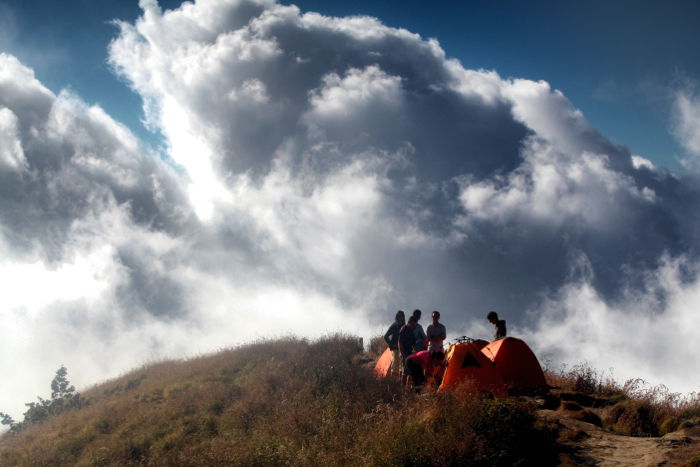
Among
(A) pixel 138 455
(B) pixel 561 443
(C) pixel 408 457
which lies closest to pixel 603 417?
(B) pixel 561 443

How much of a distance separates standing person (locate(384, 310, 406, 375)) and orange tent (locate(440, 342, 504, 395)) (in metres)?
2.51

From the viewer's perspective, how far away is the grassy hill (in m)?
6.22

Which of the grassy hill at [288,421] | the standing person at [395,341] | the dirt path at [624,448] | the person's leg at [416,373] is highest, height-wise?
the standing person at [395,341]

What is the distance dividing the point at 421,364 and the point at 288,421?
351 centimetres

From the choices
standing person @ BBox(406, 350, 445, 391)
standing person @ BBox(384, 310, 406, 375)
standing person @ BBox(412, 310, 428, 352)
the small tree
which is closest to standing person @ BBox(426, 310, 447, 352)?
standing person @ BBox(412, 310, 428, 352)

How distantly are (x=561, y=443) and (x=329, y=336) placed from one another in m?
12.5

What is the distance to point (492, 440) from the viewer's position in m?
6.20

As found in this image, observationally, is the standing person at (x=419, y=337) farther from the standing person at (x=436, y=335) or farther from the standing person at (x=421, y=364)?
the standing person at (x=421, y=364)

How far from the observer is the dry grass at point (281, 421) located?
245 inches

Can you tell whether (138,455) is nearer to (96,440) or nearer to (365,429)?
(96,440)

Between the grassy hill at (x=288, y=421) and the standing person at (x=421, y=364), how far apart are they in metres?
0.61

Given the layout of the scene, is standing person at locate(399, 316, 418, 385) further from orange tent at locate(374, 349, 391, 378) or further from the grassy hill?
the grassy hill

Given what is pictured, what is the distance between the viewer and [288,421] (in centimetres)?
867

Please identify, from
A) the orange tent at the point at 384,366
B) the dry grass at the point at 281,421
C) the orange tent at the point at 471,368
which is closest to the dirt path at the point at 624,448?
the dry grass at the point at 281,421
